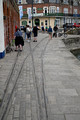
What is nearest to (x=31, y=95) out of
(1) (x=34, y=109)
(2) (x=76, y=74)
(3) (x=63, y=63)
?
(1) (x=34, y=109)

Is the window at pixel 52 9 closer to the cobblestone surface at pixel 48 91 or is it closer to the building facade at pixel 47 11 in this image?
the building facade at pixel 47 11

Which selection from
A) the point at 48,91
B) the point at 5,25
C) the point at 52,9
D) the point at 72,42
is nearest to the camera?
the point at 48,91

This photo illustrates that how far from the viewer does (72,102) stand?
519 centimetres

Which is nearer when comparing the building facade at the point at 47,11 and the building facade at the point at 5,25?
the building facade at the point at 5,25

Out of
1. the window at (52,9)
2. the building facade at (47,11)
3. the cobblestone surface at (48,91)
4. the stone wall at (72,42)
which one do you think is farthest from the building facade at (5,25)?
the window at (52,9)

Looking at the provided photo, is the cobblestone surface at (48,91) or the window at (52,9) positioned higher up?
the window at (52,9)

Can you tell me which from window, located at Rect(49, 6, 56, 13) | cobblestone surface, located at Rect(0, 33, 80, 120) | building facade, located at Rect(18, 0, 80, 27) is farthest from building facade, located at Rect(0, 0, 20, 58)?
window, located at Rect(49, 6, 56, 13)

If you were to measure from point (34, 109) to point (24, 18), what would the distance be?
56.7 metres

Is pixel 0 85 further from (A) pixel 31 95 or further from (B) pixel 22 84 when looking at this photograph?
(A) pixel 31 95

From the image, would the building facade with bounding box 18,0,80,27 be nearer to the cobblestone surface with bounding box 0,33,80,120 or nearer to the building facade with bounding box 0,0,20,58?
the building facade with bounding box 0,0,20,58

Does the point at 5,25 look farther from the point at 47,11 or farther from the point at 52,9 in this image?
the point at 52,9

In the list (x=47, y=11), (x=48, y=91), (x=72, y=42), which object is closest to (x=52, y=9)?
(x=47, y=11)

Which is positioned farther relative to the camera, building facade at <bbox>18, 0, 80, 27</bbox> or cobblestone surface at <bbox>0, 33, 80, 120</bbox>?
building facade at <bbox>18, 0, 80, 27</bbox>

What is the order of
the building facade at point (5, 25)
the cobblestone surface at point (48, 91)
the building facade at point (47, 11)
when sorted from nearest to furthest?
the cobblestone surface at point (48, 91), the building facade at point (5, 25), the building facade at point (47, 11)
